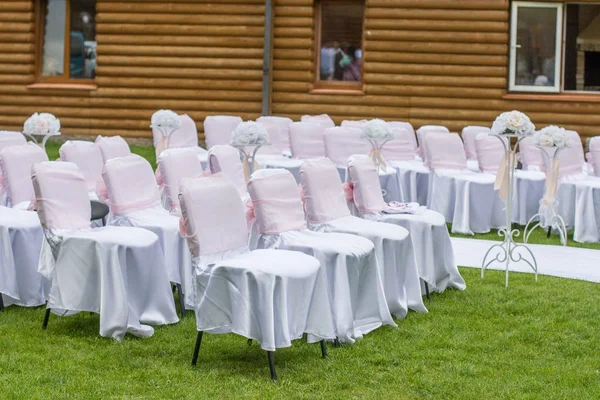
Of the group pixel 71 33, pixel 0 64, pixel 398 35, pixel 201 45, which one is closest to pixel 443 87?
pixel 398 35

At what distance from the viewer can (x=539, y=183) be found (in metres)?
11.7

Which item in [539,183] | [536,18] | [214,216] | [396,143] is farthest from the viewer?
[536,18]

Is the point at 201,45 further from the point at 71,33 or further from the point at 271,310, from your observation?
the point at 271,310

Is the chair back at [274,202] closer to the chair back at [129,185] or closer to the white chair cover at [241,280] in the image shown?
the white chair cover at [241,280]

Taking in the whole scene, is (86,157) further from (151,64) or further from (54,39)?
(54,39)

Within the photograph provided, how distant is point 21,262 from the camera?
7.33 metres

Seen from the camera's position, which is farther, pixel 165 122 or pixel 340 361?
pixel 165 122

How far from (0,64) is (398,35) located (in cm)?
704

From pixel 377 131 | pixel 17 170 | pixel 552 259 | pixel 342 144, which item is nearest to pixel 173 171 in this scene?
pixel 17 170

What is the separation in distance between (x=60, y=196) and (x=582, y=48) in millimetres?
11853

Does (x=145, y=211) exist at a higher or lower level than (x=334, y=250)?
higher

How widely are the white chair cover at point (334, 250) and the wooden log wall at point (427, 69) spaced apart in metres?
10.3

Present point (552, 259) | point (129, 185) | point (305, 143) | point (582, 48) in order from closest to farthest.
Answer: point (129, 185) < point (552, 259) < point (305, 143) < point (582, 48)

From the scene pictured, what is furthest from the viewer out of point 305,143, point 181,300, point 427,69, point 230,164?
point 427,69
